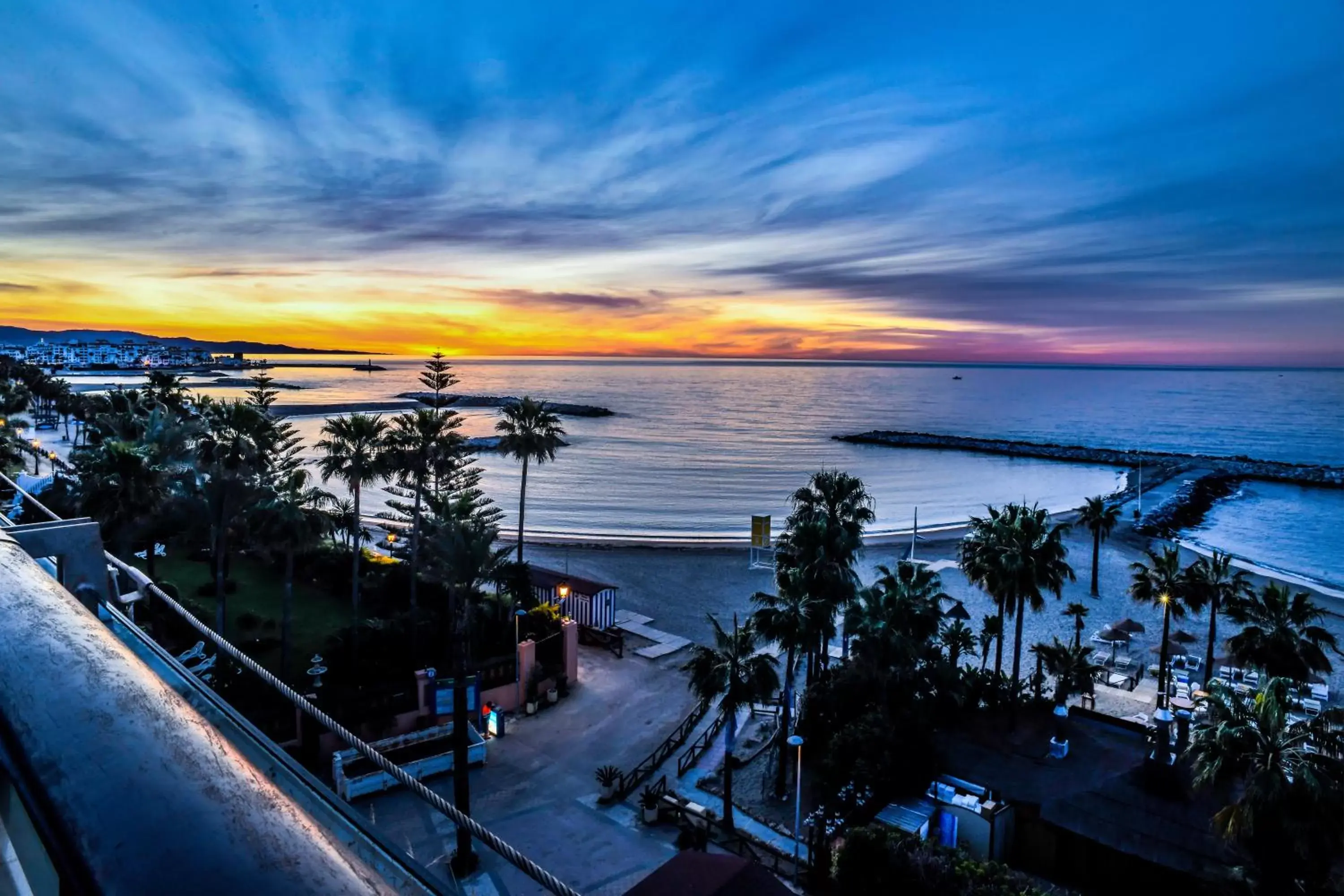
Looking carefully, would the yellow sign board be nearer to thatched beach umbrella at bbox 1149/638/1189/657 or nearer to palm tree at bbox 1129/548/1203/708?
palm tree at bbox 1129/548/1203/708

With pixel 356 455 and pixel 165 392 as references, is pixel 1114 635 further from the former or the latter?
pixel 165 392

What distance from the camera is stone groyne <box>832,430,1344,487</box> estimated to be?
75812 mm

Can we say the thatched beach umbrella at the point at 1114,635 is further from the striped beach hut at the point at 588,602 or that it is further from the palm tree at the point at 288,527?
the palm tree at the point at 288,527

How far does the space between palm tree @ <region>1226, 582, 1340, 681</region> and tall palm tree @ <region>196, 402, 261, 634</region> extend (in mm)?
25355

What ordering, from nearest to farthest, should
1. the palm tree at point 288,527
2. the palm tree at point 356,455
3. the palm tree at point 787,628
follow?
the palm tree at point 787,628, the palm tree at point 288,527, the palm tree at point 356,455

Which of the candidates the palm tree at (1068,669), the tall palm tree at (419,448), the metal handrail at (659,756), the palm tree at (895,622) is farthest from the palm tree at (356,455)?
the palm tree at (1068,669)

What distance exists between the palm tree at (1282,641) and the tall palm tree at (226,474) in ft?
83.2

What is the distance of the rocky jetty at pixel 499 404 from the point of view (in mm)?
127125

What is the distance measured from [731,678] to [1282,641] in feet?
47.7

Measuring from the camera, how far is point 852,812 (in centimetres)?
1498

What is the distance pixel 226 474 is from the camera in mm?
22516

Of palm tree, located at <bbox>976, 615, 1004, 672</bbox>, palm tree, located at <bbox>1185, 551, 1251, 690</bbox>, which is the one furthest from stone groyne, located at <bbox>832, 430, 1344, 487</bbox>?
palm tree, located at <bbox>976, 615, 1004, 672</bbox>

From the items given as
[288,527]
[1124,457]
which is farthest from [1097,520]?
[1124,457]

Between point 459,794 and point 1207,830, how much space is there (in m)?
13.2
